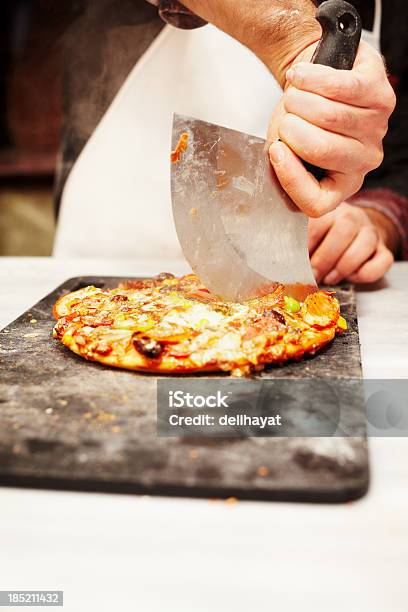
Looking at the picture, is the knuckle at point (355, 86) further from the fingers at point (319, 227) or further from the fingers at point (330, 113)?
the fingers at point (319, 227)

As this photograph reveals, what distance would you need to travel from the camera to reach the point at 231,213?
1282mm

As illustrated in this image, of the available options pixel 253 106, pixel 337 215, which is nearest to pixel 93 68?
pixel 253 106

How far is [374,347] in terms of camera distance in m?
1.36

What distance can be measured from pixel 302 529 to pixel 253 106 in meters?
1.78

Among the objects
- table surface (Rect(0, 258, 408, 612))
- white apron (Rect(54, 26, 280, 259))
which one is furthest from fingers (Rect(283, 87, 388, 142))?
white apron (Rect(54, 26, 280, 259))

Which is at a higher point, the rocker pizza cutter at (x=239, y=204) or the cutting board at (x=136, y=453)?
the rocker pizza cutter at (x=239, y=204)

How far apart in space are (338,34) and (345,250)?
2.15ft

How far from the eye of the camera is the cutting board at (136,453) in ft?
2.68

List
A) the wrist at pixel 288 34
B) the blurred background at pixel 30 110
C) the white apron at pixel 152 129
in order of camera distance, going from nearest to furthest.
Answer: the wrist at pixel 288 34 < the white apron at pixel 152 129 < the blurred background at pixel 30 110

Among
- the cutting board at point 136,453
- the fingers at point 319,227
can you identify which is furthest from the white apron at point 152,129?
the cutting board at point 136,453

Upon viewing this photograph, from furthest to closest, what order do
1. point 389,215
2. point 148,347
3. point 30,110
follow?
point 30,110
point 389,215
point 148,347

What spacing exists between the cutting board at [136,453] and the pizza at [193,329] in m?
0.06

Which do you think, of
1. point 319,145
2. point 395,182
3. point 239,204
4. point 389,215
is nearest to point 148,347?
point 239,204

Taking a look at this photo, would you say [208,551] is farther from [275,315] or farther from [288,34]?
[288,34]
